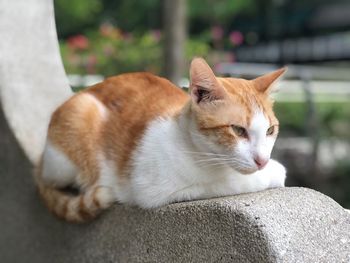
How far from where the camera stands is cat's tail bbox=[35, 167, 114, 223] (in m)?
3.01

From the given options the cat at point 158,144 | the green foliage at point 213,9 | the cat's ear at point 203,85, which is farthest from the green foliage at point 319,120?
the green foliage at point 213,9

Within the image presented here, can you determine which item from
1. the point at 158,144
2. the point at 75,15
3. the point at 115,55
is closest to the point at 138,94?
the point at 158,144

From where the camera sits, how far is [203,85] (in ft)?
8.58

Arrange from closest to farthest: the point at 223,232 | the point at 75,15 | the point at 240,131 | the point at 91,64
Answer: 1. the point at 223,232
2. the point at 240,131
3. the point at 91,64
4. the point at 75,15

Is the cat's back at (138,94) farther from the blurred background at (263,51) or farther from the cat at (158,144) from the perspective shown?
the blurred background at (263,51)

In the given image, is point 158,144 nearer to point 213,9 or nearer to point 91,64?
point 91,64

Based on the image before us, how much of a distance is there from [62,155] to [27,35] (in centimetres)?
95

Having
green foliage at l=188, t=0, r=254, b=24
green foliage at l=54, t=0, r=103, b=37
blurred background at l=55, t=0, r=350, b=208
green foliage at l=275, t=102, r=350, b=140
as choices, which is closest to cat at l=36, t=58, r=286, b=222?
blurred background at l=55, t=0, r=350, b=208

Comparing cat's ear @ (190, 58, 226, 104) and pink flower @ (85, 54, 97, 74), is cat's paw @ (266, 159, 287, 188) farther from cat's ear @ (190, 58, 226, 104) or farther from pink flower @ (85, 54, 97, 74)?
pink flower @ (85, 54, 97, 74)

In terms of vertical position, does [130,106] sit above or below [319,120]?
above

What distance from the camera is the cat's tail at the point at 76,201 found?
3.01 metres

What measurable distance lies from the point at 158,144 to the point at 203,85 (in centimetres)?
34

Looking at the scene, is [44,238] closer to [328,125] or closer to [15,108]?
[15,108]

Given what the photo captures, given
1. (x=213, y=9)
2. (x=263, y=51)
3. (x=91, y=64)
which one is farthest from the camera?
(x=213, y=9)
